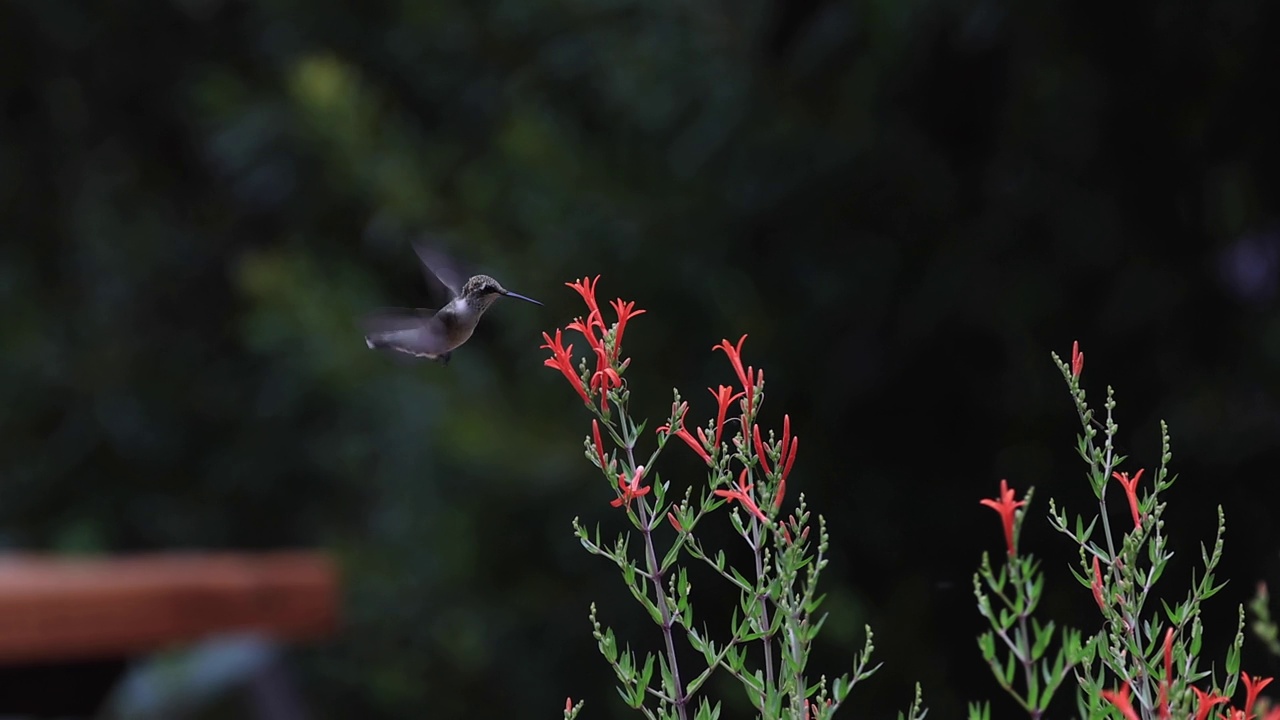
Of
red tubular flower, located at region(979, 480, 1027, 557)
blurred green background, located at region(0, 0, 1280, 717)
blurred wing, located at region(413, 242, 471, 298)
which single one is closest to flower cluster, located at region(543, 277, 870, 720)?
red tubular flower, located at region(979, 480, 1027, 557)

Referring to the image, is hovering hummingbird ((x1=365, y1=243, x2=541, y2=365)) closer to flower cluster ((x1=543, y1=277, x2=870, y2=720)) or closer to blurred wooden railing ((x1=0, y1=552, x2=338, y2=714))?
flower cluster ((x1=543, y1=277, x2=870, y2=720))

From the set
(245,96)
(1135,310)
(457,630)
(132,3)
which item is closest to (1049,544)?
(1135,310)

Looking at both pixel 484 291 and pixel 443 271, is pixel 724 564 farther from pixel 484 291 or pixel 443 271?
pixel 443 271

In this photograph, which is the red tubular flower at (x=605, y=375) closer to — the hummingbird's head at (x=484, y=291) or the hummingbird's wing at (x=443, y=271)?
the hummingbird's head at (x=484, y=291)

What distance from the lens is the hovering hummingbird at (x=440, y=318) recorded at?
1.59m

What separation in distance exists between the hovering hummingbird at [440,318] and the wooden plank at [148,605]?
1.06m

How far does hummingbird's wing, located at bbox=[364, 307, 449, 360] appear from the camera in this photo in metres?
1.62

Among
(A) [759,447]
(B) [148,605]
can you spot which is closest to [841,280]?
(B) [148,605]

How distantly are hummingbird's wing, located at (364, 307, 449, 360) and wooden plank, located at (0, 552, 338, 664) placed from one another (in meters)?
1.05

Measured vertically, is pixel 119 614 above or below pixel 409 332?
above

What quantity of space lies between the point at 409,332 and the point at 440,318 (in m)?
0.05

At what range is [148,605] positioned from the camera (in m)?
2.70

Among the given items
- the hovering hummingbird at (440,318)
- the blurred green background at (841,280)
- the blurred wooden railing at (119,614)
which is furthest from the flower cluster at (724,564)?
the blurred wooden railing at (119,614)

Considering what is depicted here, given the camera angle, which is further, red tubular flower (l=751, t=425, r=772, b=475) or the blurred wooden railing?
the blurred wooden railing
